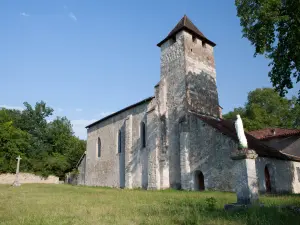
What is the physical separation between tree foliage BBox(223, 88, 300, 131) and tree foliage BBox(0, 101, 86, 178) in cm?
2793

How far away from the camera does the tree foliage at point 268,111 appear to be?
39.2m

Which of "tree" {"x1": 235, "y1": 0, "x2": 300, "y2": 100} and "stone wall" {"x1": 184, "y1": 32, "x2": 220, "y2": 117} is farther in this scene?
"stone wall" {"x1": 184, "y1": 32, "x2": 220, "y2": 117}

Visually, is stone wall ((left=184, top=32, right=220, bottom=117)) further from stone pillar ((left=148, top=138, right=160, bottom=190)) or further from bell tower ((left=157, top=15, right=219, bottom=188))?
stone pillar ((left=148, top=138, right=160, bottom=190))

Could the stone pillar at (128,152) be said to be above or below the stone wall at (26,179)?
above

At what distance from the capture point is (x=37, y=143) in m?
44.8

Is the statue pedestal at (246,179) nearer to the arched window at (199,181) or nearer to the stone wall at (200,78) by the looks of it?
the arched window at (199,181)

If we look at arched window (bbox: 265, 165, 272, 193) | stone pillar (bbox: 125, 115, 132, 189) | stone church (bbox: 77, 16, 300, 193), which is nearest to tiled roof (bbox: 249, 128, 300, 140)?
stone church (bbox: 77, 16, 300, 193)

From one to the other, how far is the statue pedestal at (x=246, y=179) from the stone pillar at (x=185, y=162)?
35.5ft

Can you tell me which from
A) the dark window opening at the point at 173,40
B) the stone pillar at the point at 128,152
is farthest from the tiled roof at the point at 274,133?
the stone pillar at the point at 128,152

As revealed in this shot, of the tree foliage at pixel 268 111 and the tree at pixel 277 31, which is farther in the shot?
the tree foliage at pixel 268 111

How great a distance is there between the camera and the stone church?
715 inches

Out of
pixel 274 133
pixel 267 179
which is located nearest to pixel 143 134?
pixel 267 179

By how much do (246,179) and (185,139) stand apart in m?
11.5

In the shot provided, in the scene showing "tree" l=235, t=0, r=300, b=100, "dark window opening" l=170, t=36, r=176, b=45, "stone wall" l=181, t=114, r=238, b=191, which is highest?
"dark window opening" l=170, t=36, r=176, b=45
